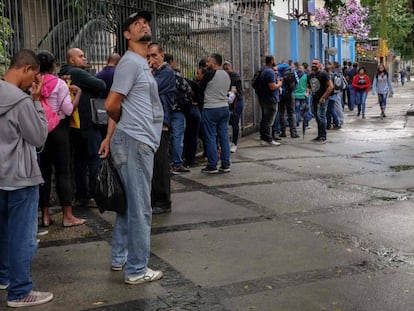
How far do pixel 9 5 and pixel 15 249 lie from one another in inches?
151

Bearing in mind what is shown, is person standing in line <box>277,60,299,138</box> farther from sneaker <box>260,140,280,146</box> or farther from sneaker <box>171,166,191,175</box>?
sneaker <box>171,166,191,175</box>

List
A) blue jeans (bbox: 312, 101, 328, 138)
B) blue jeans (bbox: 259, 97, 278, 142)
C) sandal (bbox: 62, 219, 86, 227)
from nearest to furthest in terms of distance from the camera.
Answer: sandal (bbox: 62, 219, 86, 227)
blue jeans (bbox: 259, 97, 278, 142)
blue jeans (bbox: 312, 101, 328, 138)

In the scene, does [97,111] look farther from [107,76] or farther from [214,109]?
[214,109]

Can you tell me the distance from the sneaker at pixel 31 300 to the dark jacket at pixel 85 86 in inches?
112

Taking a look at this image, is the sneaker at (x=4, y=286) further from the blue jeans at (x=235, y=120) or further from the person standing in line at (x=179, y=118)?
the blue jeans at (x=235, y=120)

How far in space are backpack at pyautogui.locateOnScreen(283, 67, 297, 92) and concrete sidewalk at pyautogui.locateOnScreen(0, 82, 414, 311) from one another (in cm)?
432

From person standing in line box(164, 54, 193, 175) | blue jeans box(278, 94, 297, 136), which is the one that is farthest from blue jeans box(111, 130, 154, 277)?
blue jeans box(278, 94, 297, 136)

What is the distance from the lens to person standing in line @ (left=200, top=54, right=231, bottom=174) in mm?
8898

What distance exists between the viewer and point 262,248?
533 centimetres

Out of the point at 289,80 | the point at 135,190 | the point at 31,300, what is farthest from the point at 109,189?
the point at 289,80

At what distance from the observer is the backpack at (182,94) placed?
8.77 metres

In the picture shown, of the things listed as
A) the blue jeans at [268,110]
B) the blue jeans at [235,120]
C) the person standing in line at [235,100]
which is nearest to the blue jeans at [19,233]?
the person standing in line at [235,100]

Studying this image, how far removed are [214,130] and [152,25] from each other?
7.17ft

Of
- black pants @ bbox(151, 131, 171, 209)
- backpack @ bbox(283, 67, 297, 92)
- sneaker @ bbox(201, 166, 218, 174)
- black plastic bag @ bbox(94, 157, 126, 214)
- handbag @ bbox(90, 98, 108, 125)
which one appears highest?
backpack @ bbox(283, 67, 297, 92)
